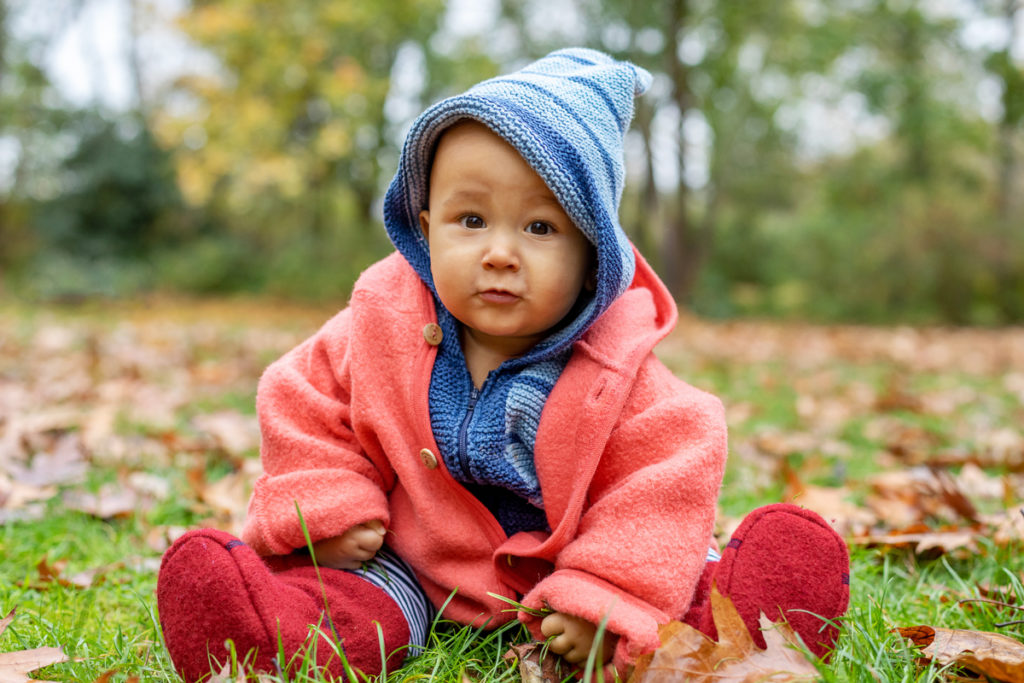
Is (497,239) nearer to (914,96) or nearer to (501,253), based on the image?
(501,253)

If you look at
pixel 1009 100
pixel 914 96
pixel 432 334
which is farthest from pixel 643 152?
pixel 432 334

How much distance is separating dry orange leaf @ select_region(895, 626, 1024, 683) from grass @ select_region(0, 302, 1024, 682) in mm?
38

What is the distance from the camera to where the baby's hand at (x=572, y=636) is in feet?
4.75

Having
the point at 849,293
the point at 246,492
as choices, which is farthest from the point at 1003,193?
the point at 246,492

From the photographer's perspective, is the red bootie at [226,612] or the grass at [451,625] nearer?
the red bootie at [226,612]

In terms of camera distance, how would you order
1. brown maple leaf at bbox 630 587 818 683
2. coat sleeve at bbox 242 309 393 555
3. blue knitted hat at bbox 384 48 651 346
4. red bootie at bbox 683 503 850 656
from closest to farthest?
brown maple leaf at bbox 630 587 818 683
red bootie at bbox 683 503 850 656
blue knitted hat at bbox 384 48 651 346
coat sleeve at bbox 242 309 393 555

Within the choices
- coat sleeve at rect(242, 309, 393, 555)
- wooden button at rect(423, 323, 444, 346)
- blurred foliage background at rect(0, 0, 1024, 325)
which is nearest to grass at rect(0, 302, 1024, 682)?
coat sleeve at rect(242, 309, 393, 555)

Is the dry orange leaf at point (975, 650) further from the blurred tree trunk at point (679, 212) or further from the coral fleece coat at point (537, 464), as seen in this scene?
the blurred tree trunk at point (679, 212)

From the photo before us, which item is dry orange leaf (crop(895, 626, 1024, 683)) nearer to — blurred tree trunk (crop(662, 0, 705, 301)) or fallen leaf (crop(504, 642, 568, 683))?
fallen leaf (crop(504, 642, 568, 683))

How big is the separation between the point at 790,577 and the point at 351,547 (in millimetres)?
870

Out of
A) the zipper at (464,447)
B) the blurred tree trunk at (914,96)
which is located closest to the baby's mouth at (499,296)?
the zipper at (464,447)

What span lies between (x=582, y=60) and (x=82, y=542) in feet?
5.89

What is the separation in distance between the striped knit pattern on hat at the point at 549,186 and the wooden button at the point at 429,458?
0.04m

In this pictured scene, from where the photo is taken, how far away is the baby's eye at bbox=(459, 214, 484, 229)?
163cm
